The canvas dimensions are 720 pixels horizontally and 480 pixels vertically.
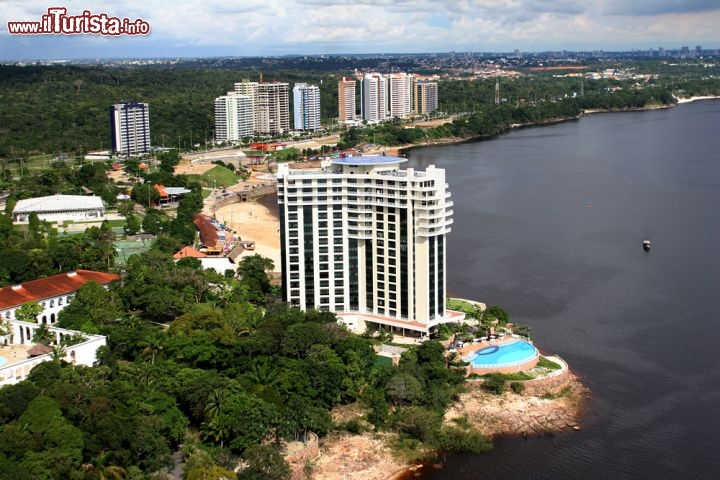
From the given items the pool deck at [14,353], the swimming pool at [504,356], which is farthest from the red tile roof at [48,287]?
the swimming pool at [504,356]

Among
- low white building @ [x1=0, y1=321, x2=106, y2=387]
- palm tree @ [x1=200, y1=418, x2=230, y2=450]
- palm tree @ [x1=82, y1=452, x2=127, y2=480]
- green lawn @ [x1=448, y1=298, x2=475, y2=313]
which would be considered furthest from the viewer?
green lawn @ [x1=448, y1=298, x2=475, y2=313]

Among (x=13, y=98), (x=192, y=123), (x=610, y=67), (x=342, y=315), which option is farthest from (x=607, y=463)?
(x=610, y=67)

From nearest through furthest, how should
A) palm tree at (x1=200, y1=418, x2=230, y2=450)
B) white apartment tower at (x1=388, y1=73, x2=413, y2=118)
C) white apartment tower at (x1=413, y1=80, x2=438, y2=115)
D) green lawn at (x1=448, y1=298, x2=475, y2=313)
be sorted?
palm tree at (x1=200, y1=418, x2=230, y2=450), green lawn at (x1=448, y1=298, x2=475, y2=313), white apartment tower at (x1=388, y1=73, x2=413, y2=118), white apartment tower at (x1=413, y1=80, x2=438, y2=115)

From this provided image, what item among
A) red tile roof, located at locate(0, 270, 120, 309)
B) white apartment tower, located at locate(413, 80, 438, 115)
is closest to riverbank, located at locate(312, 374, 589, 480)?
red tile roof, located at locate(0, 270, 120, 309)

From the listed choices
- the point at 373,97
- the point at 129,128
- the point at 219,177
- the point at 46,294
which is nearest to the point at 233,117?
the point at 129,128

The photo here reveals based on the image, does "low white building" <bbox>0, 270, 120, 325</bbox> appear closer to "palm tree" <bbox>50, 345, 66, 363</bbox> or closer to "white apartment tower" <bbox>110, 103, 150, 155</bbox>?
"palm tree" <bbox>50, 345, 66, 363</bbox>

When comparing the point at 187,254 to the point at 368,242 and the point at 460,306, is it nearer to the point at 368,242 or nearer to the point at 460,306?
the point at 368,242
